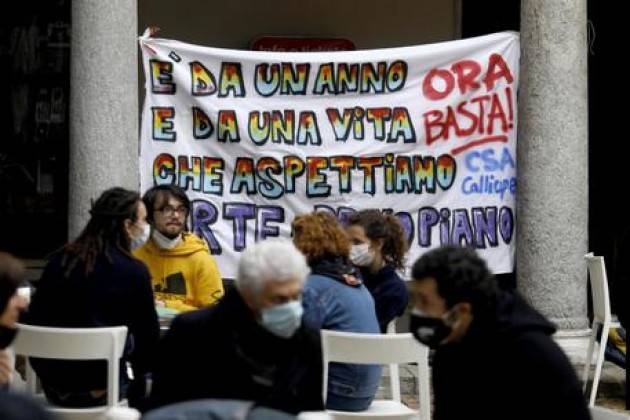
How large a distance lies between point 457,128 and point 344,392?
3.56m

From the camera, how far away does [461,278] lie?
4.72m

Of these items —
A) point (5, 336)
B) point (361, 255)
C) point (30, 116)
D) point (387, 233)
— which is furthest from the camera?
point (30, 116)

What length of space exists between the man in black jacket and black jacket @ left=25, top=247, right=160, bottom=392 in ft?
6.86

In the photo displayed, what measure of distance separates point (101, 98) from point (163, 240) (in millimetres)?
1570

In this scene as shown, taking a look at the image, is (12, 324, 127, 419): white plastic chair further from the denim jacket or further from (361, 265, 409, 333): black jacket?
(361, 265, 409, 333): black jacket

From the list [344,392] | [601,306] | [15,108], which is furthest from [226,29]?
[344,392]

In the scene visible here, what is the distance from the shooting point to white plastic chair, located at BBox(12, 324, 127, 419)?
6.28 metres

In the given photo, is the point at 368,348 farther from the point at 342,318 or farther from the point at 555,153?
the point at 555,153

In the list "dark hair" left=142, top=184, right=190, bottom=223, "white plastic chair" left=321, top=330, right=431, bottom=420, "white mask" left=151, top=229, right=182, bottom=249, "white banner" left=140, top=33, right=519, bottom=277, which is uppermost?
"white banner" left=140, top=33, right=519, bottom=277

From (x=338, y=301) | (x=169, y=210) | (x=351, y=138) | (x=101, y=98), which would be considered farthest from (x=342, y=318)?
(x=351, y=138)

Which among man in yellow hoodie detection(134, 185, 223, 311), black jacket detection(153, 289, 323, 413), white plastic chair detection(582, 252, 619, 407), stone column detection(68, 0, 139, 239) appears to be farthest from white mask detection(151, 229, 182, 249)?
black jacket detection(153, 289, 323, 413)

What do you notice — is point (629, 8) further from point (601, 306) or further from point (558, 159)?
point (601, 306)

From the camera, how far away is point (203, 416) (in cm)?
390

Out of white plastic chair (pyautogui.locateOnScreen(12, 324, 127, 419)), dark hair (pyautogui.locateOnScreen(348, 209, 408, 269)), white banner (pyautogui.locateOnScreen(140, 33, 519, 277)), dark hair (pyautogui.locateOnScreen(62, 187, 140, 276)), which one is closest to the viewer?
white plastic chair (pyautogui.locateOnScreen(12, 324, 127, 419))
